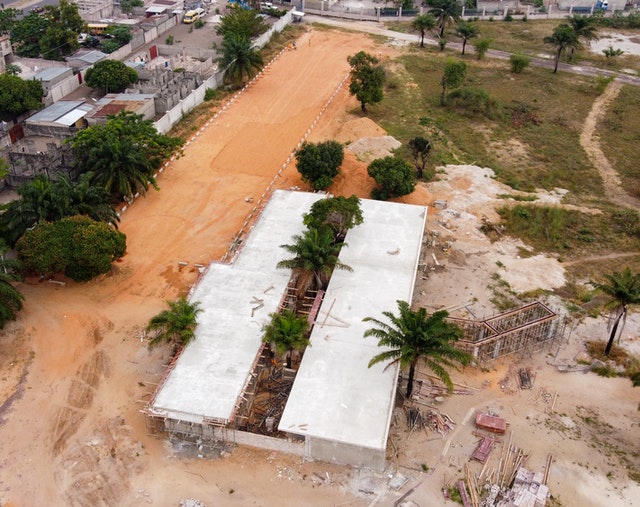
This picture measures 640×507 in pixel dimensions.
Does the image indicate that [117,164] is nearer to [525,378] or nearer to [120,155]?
[120,155]

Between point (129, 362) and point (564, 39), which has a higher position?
point (564, 39)

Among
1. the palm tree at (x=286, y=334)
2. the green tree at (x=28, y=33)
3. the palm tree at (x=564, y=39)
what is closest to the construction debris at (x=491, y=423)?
the palm tree at (x=286, y=334)

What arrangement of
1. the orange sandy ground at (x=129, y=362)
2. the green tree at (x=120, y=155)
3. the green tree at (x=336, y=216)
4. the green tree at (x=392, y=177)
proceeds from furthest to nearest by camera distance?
1. the green tree at (x=392, y=177)
2. the green tree at (x=120, y=155)
3. the green tree at (x=336, y=216)
4. the orange sandy ground at (x=129, y=362)

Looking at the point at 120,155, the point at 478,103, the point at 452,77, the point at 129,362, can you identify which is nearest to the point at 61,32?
the point at 120,155

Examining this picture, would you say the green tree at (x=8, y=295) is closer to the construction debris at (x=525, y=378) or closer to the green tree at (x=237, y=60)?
the construction debris at (x=525, y=378)

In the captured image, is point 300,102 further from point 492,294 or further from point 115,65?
point 492,294

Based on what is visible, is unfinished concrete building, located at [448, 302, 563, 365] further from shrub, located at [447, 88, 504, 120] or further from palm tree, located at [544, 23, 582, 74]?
palm tree, located at [544, 23, 582, 74]
